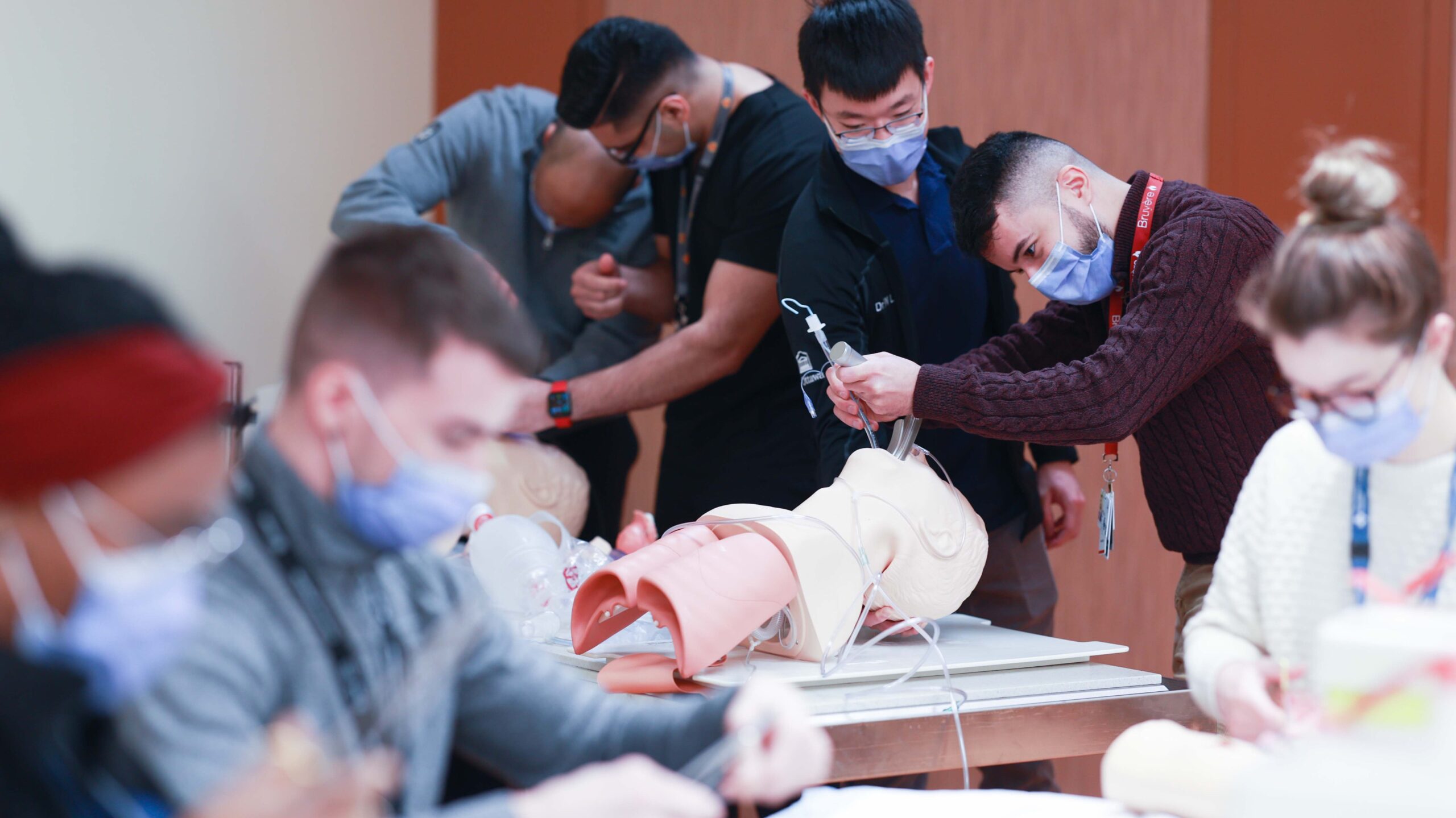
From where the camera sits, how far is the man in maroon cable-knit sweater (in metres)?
1.85

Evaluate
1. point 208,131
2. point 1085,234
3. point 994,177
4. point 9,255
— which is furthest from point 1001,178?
point 208,131

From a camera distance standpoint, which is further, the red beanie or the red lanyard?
the red lanyard

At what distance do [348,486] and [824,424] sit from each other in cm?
146

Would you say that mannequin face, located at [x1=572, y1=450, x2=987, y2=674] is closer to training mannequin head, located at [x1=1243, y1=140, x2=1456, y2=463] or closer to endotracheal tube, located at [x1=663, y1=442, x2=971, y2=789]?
endotracheal tube, located at [x1=663, y1=442, x2=971, y2=789]

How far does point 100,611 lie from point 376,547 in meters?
0.22

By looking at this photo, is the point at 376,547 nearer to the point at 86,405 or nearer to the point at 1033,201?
the point at 86,405

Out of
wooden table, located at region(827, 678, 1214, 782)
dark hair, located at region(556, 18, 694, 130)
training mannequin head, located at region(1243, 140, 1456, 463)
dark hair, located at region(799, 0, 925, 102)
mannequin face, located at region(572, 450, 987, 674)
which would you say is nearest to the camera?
training mannequin head, located at region(1243, 140, 1456, 463)

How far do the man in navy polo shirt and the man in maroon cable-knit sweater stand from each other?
209 millimetres

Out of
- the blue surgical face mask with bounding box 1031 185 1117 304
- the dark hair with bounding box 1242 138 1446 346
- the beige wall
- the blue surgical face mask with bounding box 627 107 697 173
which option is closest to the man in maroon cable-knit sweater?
the blue surgical face mask with bounding box 1031 185 1117 304

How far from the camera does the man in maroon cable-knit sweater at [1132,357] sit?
6.07 ft

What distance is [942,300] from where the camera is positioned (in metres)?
2.43

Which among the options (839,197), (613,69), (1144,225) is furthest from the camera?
(613,69)

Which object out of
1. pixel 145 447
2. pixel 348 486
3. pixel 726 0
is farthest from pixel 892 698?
pixel 726 0

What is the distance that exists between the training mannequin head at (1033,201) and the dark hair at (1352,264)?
0.81 metres
